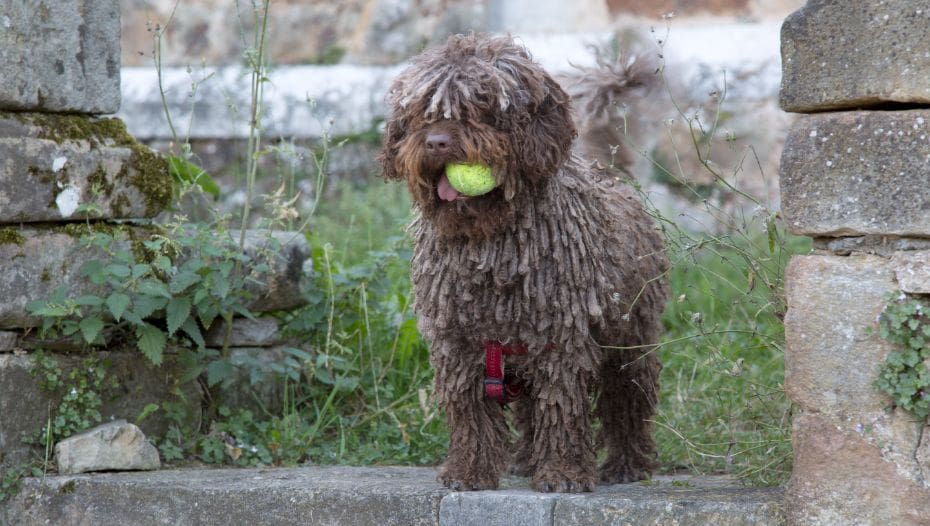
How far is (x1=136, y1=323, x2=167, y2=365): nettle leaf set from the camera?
4117 mm

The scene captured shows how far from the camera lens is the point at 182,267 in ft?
14.3

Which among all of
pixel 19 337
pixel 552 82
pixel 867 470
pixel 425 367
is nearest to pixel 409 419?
pixel 425 367

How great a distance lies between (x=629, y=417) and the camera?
4.01m

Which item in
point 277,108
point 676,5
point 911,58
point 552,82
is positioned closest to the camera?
point 911,58

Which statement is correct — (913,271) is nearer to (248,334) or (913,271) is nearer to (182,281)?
(182,281)

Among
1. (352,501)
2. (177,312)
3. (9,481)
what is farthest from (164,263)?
(352,501)

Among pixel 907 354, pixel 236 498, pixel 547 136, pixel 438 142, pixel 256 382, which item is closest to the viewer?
pixel 907 354

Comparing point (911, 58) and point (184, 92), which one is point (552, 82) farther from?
point (184, 92)

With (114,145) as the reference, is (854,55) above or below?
above

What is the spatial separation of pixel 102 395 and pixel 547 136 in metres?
1.94

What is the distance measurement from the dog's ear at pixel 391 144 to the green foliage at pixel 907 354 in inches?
54.7

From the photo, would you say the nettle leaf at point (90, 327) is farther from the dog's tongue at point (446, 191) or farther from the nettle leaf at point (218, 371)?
the dog's tongue at point (446, 191)

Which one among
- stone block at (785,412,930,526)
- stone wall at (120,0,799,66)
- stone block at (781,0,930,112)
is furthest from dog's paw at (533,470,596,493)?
stone wall at (120,0,799,66)

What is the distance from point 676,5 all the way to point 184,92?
10.0 ft
